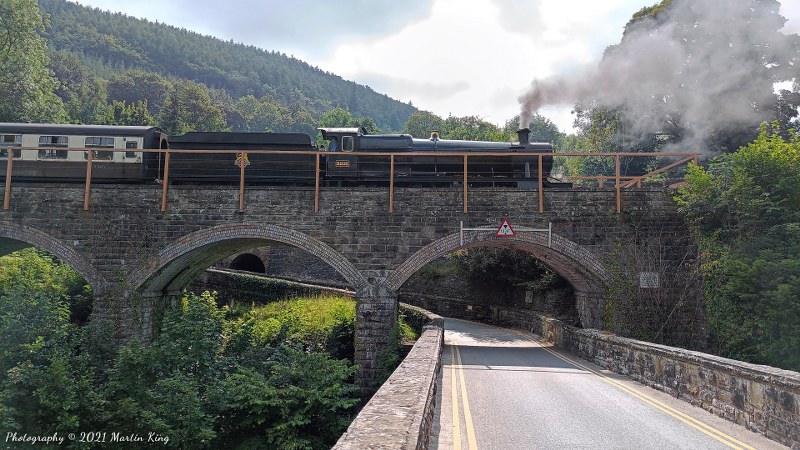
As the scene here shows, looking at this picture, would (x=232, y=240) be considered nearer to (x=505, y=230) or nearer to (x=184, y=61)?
(x=505, y=230)

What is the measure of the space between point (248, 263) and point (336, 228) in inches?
996

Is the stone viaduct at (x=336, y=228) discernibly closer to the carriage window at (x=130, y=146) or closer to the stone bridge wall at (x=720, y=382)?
the carriage window at (x=130, y=146)

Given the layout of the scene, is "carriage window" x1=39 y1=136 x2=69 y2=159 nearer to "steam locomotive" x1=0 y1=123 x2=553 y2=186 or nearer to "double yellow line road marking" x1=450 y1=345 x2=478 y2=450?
"steam locomotive" x1=0 y1=123 x2=553 y2=186

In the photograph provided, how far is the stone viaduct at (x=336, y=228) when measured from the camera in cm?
1652

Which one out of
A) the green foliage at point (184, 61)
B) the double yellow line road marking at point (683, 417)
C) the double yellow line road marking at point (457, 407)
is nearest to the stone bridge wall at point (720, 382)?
the double yellow line road marking at point (683, 417)

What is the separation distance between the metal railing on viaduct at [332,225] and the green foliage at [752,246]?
43.2 inches

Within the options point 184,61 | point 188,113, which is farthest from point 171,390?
point 184,61

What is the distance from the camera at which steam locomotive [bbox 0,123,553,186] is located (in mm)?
17812

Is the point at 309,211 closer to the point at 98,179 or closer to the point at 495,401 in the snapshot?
the point at 98,179

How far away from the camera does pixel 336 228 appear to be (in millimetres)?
16719

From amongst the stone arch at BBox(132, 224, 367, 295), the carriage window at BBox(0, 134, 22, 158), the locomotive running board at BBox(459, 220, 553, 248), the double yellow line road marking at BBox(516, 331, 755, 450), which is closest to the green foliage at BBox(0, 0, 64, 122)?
the carriage window at BBox(0, 134, 22, 158)

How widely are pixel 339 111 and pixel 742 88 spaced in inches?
2914

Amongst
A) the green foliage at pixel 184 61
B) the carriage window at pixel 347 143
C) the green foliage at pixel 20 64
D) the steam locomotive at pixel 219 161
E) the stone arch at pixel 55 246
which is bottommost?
the stone arch at pixel 55 246

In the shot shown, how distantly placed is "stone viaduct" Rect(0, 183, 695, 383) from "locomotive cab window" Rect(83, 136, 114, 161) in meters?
1.56
